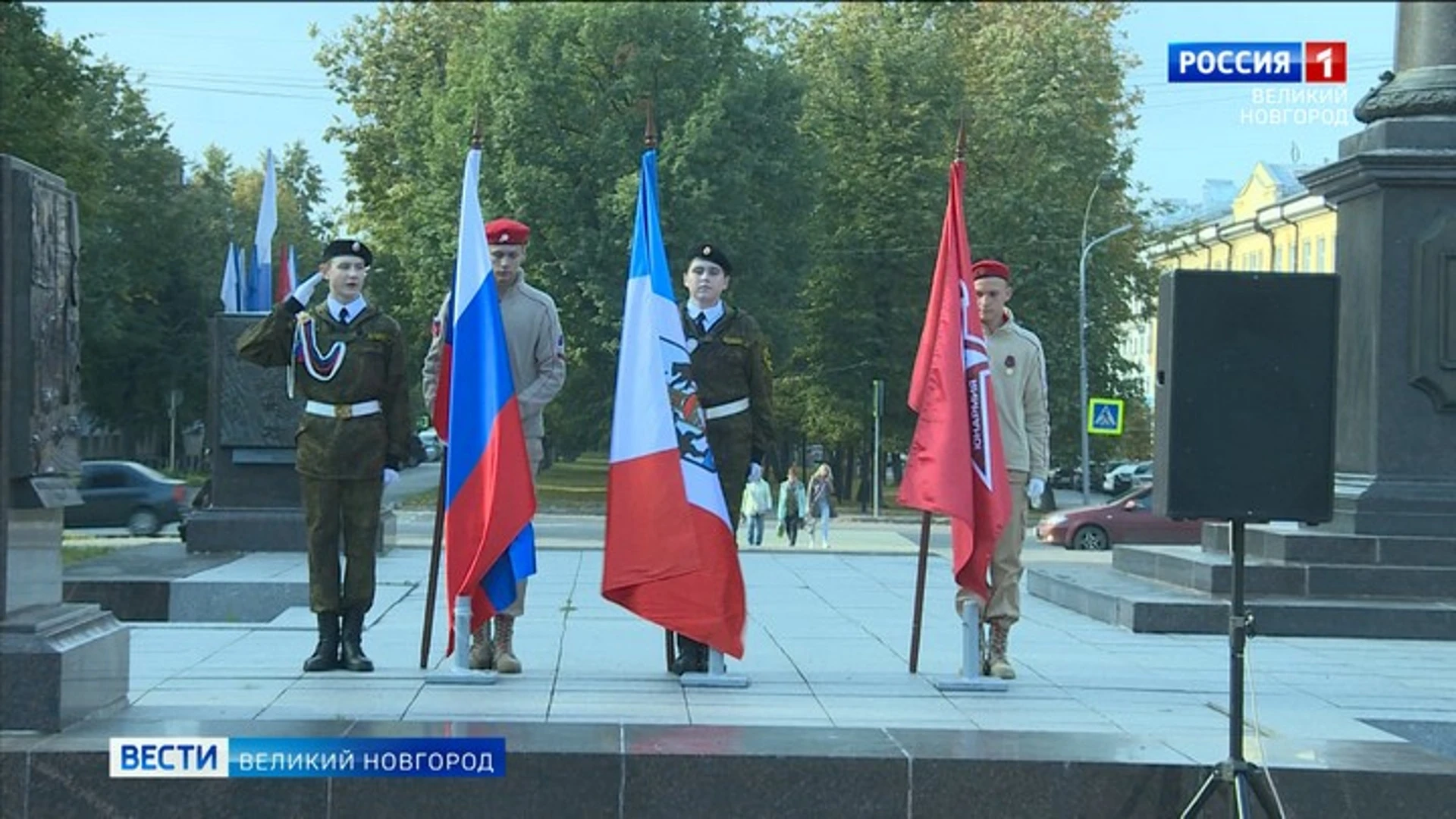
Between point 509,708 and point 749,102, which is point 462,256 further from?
point 749,102

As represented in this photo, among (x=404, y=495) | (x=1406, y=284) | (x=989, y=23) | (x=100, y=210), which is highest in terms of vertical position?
(x=989, y=23)

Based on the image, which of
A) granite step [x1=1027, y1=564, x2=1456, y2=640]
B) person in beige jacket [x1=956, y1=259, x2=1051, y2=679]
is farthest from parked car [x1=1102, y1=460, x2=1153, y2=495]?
person in beige jacket [x1=956, y1=259, x2=1051, y2=679]

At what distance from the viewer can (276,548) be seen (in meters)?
17.1

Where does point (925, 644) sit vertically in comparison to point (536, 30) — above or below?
below

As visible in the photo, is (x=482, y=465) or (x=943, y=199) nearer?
(x=482, y=465)

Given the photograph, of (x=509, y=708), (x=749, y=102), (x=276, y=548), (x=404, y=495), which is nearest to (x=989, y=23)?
(x=749, y=102)

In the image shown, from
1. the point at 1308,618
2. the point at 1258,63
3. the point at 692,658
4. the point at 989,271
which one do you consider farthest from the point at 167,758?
the point at 1258,63

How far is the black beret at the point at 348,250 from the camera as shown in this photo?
8.70 metres

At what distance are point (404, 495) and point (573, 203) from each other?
59.9 feet

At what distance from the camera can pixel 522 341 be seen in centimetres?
909

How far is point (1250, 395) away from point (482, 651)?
3875 millimetres

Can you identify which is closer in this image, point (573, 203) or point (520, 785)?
point (520, 785)

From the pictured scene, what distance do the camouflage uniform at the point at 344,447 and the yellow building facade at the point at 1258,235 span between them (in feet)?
116

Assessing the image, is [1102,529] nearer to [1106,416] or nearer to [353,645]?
[1106,416]
